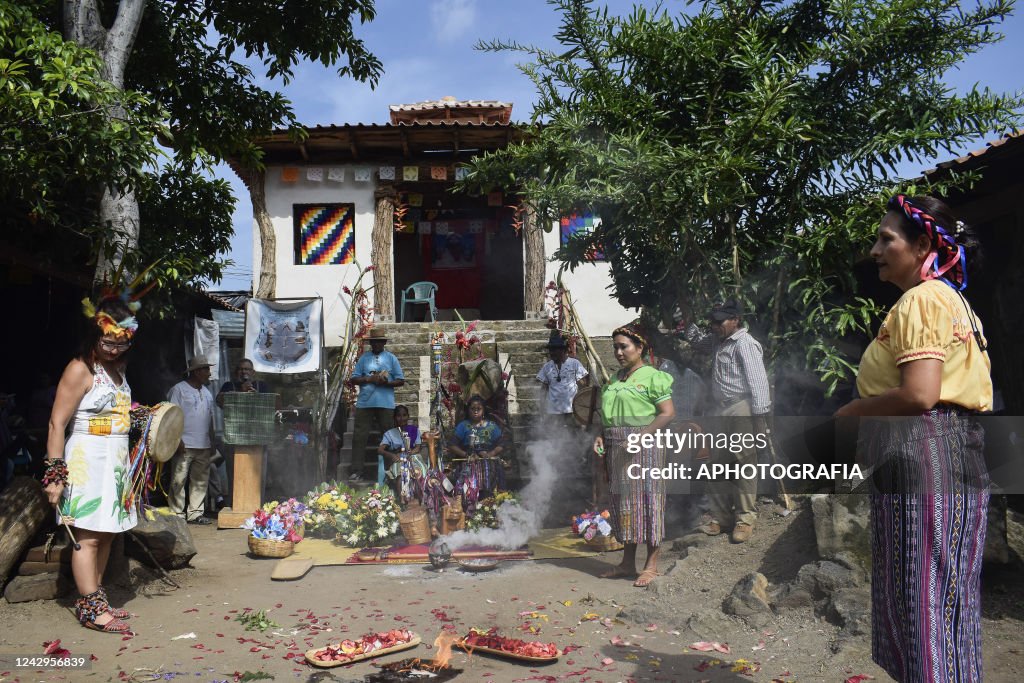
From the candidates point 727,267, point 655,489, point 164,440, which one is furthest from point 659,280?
point 164,440

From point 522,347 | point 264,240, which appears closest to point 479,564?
point 522,347

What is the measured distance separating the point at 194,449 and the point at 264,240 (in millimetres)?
6438

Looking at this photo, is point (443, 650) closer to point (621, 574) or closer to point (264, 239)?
point (621, 574)

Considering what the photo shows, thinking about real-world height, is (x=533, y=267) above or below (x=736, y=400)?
above

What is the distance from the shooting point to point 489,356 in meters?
12.4

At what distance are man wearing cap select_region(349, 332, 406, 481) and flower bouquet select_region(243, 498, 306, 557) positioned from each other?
7.86ft

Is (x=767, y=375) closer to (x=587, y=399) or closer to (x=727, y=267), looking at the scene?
(x=727, y=267)

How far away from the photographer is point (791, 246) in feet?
18.0

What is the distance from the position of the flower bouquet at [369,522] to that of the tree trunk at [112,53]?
10.7 ft

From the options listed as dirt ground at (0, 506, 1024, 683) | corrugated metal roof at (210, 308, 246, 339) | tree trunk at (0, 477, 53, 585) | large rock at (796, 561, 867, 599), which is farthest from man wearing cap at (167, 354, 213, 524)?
large rock at (796, 561, 867, 599)

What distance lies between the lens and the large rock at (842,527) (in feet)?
16.3

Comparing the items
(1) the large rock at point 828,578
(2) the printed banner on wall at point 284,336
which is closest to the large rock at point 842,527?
(1) the large rock at point 828,578

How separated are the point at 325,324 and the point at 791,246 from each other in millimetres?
10874

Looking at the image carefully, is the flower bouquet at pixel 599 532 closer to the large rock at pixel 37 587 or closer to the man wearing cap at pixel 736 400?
the man wearing cap at pixel 736 400
